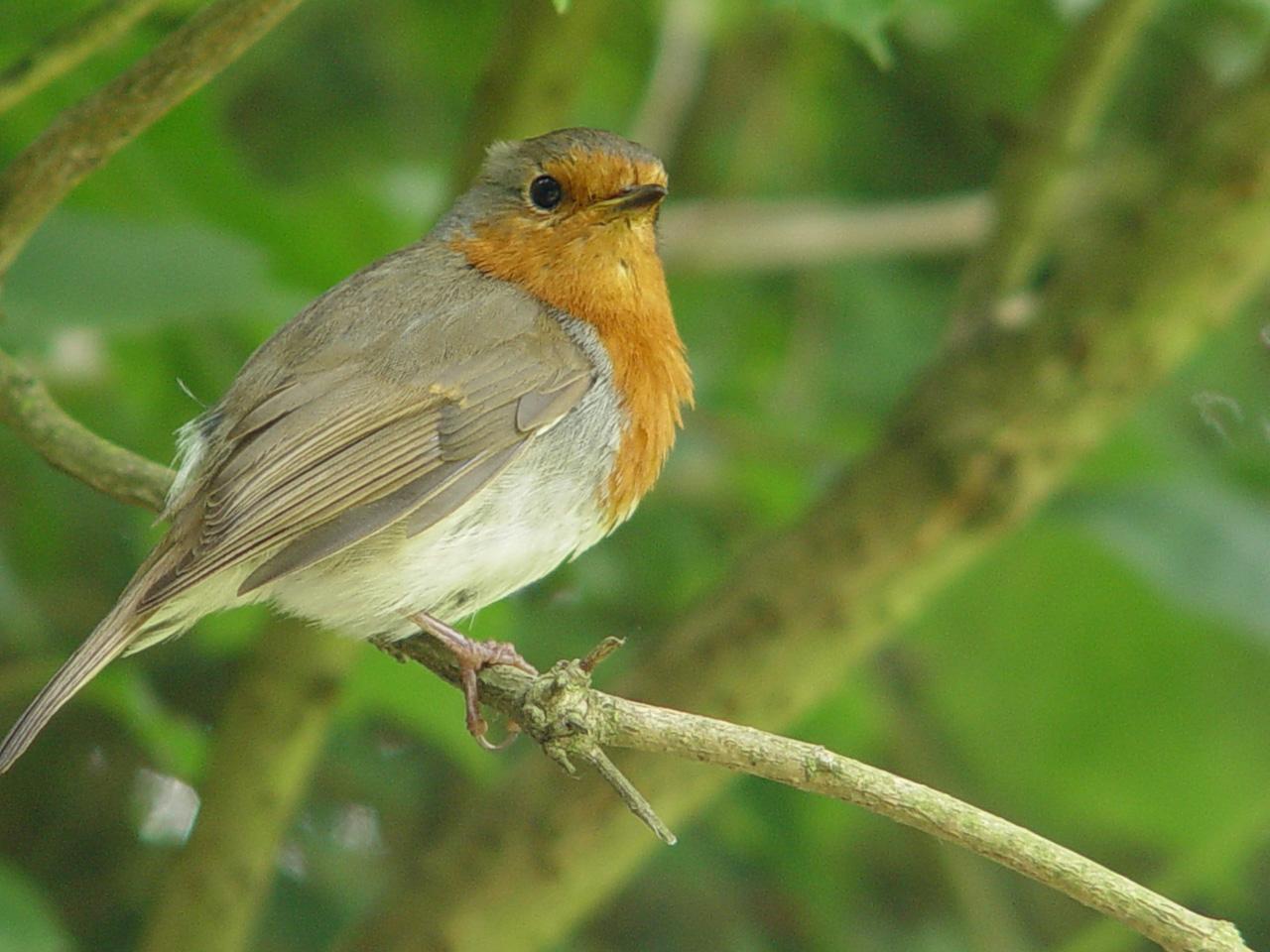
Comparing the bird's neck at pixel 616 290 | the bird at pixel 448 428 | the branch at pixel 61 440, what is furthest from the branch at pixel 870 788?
the bird's neck at pixel 616 290

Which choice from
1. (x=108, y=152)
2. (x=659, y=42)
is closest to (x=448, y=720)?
(x=108, y=152)

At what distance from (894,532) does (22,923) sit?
241 cm

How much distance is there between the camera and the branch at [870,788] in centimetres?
286

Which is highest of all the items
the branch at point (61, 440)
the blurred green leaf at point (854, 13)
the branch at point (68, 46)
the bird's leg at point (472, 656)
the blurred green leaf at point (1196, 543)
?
the branch at point (68, 46)

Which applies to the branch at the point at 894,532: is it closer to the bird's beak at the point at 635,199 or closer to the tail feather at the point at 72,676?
the bird's beak at the point at 635,199

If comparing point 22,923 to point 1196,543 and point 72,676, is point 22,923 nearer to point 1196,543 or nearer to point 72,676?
point 72,676

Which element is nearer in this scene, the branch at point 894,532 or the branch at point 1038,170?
the branch at point 894,532

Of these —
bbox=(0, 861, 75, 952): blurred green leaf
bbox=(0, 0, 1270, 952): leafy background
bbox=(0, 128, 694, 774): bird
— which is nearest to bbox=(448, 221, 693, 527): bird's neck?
bbox=(0, 128, 694, 774): bird

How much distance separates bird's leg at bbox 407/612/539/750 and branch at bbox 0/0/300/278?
3.89 feet

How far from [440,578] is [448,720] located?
81 centimetres

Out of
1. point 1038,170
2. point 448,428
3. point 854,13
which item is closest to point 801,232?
point 1038,170

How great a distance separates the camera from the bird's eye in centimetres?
457

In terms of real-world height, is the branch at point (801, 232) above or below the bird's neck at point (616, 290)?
above

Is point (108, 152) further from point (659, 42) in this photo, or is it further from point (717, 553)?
point (717, 553)
